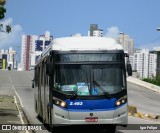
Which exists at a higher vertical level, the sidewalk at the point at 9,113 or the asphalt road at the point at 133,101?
the sidewalk at the point at 9,113

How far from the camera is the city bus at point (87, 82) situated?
13531mm

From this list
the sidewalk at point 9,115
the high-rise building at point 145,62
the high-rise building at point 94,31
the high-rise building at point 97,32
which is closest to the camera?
the sidewalk at point 9,115

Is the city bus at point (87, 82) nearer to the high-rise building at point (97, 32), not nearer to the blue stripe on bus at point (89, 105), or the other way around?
the blue stripe on bus at point (89, 105)

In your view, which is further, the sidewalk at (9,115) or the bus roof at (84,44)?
the sidewalk at (9,115)

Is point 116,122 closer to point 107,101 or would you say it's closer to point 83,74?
point 107,101

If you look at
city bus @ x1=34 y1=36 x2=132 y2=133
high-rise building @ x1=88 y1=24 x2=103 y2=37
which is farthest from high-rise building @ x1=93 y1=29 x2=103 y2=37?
city bus @ x1=34 y1=36 x2=132 y2=133

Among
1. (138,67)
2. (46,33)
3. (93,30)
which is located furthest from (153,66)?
(93,30)

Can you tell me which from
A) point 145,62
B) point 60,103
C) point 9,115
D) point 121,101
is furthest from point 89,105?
point 145,62

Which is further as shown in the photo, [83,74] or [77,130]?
[77,130]

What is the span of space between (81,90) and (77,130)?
3077 mm

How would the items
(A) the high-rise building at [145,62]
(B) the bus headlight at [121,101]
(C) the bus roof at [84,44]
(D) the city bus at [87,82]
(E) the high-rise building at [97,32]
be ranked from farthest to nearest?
1. (A) the high-rise building at [145,62]
2. (E) the high-rise building at [97,32]
3. (C) the bus roof at [84,44]
4. (B) the bus headlight at [121,101]
5. (D) the city bus at [87,82]

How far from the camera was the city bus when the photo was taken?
13531mm

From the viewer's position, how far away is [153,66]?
538 ft

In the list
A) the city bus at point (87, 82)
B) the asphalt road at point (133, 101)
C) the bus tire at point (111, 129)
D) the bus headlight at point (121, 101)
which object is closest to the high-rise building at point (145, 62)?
the asphalt road at point (133, 101)
